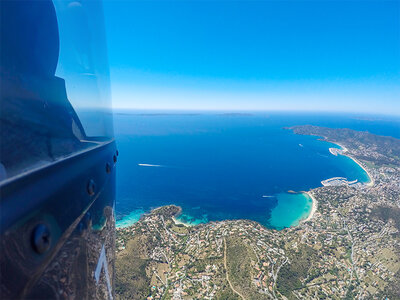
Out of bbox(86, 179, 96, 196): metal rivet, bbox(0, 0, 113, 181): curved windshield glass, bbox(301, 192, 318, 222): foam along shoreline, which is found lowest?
bbox(301, 192, 318, 222): foam along shoreline

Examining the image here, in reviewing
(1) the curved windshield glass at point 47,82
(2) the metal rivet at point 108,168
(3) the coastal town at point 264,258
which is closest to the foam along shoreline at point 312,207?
(3) the coastal town at point 264,258

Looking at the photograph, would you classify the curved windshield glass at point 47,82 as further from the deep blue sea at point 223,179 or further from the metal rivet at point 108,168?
the deep blue sea at point 223,179

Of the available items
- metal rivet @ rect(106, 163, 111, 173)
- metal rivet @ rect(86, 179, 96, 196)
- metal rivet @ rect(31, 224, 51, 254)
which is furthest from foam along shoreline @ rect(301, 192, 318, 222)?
metal rivet @ rect(31, 224, 51, 254)

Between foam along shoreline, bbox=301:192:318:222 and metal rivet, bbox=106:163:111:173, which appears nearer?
metal rivet, bbox=106:163:111:173

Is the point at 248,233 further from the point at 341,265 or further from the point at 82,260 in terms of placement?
the point at 82,260

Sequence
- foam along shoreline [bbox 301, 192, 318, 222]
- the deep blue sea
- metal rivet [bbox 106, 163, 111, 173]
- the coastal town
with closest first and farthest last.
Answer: metal rivet [bbox 106, 163, 111, 173]
the coastal town
foam along shoreline [bbox 301, 192, 318, 222]
the deep blue sea

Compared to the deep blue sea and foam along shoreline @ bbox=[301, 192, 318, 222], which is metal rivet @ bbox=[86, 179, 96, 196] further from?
foam along shoreline @ bbox=[301, 192, 318, 222]
